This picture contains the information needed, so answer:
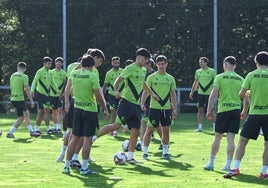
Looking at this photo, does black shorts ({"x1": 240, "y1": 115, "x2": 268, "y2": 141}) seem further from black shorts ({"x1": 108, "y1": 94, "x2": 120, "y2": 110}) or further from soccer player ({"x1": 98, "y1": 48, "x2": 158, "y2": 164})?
black shorts ({"x1": 108, "y1": 94, "x2": 120, "y2": 110})

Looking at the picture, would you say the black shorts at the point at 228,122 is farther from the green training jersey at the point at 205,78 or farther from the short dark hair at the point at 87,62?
the green training jersey at the point at 205,78

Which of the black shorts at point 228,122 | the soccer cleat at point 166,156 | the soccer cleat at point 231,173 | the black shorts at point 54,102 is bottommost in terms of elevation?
the soccer cleat at point 166,156

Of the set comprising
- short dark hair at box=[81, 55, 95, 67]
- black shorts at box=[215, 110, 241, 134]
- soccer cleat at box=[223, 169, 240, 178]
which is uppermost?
short dark hair at box=[81, 55, 95, 67]

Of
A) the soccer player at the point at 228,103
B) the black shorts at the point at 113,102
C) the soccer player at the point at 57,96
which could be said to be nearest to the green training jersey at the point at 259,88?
the soccer player at the point at 228,103

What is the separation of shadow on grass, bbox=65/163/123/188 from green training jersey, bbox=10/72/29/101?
7680mm

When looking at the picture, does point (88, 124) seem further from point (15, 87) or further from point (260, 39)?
point (260, 39)

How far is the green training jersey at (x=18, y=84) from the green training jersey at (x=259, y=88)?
9733 mm

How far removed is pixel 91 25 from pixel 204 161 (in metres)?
19.6

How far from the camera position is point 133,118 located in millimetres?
15508

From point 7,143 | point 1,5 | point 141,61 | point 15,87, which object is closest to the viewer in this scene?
point 141,61

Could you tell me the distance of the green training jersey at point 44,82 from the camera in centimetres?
2259

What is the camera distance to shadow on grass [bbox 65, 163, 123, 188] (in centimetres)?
1222

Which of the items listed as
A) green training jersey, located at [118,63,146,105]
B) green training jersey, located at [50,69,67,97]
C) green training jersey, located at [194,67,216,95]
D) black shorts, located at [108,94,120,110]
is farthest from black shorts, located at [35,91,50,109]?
green training jersey, located at [118,63,146,105]

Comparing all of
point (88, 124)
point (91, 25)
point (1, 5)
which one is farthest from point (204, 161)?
point (1, 5)
